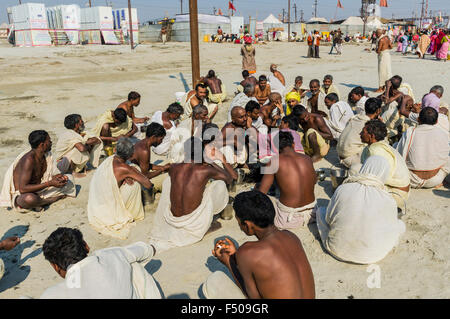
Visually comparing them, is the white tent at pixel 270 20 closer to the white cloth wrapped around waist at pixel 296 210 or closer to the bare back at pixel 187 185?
the white cloth wrapped around waist at pixel 296 210

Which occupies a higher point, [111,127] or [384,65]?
[384,65]

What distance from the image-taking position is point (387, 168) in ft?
13.5

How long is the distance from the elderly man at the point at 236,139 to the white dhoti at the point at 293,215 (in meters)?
1.91

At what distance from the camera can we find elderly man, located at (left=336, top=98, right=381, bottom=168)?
6.02m

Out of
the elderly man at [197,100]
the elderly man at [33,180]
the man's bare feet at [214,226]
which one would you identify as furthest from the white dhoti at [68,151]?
the man's bare feet at [214,226]

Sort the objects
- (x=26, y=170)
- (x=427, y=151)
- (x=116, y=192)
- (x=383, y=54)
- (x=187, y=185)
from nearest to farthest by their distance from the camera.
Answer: (x=187, y=185), (x=116, y=192), (x=26, y=170), (x=427, y=151), (x=383, y=54)

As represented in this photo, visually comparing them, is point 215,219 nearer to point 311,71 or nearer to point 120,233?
point 120,233

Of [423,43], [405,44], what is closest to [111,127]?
[423,43]

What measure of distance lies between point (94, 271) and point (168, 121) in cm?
536

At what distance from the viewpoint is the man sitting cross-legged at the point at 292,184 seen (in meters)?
4.38

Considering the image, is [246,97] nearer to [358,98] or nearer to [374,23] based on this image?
[358,98]

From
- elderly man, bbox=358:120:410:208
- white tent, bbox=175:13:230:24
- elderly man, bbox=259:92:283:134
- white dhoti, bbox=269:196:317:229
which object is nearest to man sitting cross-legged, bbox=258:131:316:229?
white dhoti, bbox=269:196:317:229

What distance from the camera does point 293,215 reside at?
15.2 ft

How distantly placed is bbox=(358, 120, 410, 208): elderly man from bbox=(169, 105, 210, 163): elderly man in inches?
124
